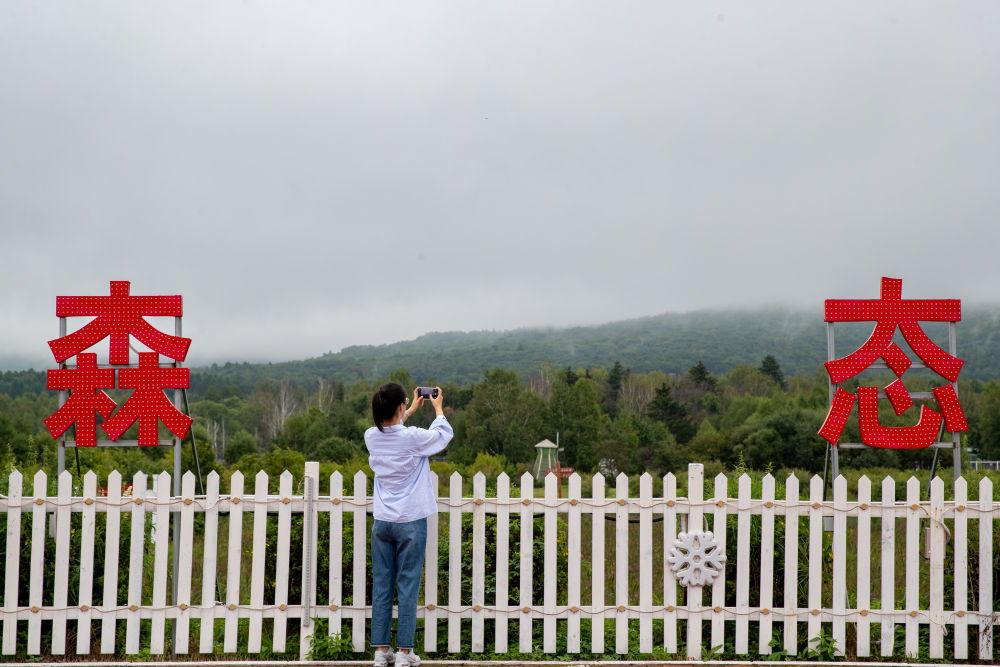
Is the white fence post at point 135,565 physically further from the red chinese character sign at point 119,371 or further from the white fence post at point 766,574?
the white fence post at point 766,574

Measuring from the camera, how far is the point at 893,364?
639 cm

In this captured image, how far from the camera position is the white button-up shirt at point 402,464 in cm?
453

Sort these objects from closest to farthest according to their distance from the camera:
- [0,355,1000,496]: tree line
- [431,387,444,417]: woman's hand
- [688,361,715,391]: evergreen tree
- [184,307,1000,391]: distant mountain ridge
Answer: [431,387,444,417]: woman's hand
[0,355,1000,496]: tree line
[688,361,715,391]: evergreen tree
[184,307,1000,391]: distant mountain ridge

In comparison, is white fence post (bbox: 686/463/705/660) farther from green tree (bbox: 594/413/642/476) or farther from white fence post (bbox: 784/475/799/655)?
green tree (bbox: 594/413/642/476)

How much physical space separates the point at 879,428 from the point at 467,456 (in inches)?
1195

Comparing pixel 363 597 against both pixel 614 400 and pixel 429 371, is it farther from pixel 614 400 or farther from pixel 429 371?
pixel 429 371

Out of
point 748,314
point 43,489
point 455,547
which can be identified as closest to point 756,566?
point 455,547

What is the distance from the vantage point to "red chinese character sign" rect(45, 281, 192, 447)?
20.2ft

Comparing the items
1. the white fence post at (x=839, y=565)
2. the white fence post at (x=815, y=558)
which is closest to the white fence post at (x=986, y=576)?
the white fence post at (x=839, y=565)

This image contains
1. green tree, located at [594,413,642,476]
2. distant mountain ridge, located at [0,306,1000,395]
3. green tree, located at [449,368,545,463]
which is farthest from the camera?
distant mountain ridge, located at [0,306,1000,395]

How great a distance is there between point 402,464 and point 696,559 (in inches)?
93.2

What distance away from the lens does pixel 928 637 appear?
5426 mm

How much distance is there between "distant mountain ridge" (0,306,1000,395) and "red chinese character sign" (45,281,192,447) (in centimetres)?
5699

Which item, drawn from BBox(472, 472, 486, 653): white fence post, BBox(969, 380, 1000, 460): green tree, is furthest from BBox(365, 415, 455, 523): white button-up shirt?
BBox(969, 380, 1000, 460): green tree
